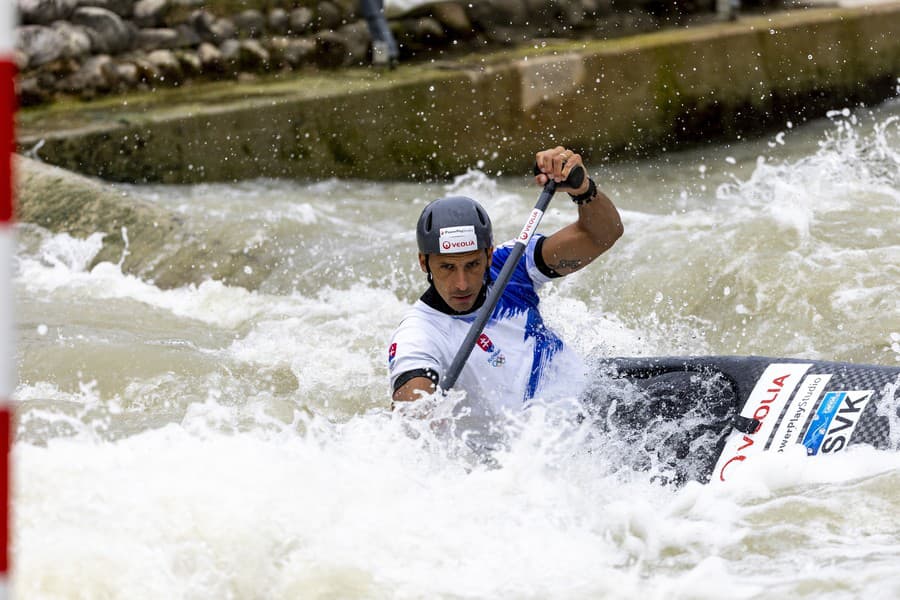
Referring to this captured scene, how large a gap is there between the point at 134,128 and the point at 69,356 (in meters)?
3.99

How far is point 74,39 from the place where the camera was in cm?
1024

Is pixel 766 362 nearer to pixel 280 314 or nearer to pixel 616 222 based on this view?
pixel 616 222

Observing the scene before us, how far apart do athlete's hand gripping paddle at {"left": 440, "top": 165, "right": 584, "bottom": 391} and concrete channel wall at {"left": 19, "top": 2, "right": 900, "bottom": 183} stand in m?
5.71

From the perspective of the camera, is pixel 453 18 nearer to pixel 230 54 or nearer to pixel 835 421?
pixel 230 54

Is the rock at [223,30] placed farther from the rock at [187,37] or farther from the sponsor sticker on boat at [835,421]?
the sponsor sticker on boat at [835,421]

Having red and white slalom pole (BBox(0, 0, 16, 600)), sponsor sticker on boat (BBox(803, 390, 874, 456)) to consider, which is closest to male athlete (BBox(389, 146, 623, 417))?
sponsor sticker on boat (BBox(803, 390, 874, 456))

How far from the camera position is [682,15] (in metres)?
11.5

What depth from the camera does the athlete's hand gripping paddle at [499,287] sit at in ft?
12.8

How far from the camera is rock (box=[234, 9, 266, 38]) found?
10.8 m

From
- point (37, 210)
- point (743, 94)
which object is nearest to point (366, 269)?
point (37, 210)

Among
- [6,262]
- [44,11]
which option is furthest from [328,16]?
[6,262]

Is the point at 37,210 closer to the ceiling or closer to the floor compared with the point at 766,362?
closer to the floor

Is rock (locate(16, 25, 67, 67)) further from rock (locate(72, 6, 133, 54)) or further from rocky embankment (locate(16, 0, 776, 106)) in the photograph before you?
rock (locate(72, 6, 133, 54))

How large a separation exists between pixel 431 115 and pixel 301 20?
1902 mm
